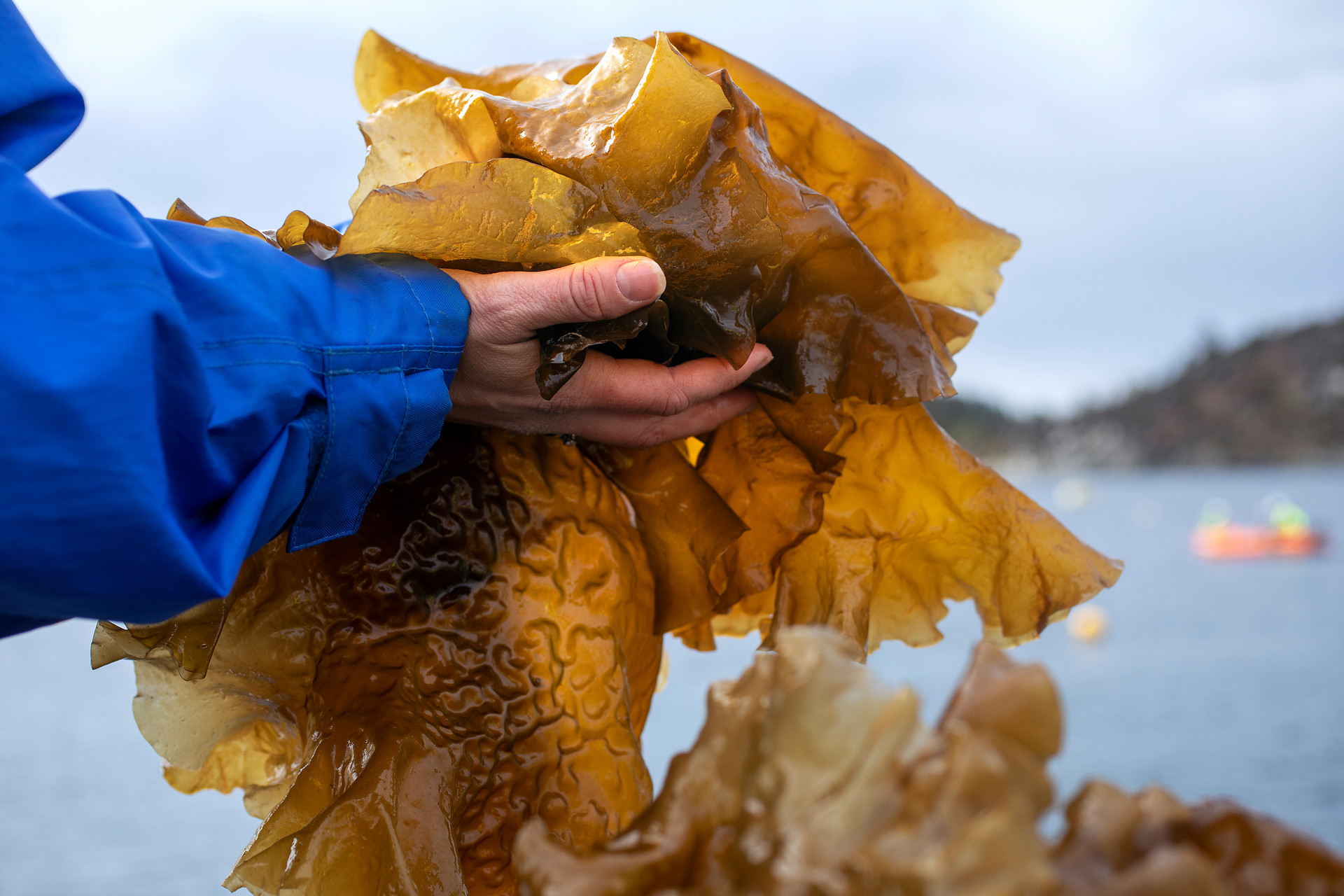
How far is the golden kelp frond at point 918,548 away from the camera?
0.89 metres

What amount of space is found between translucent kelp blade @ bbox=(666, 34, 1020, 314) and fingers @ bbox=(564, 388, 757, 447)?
0.71ft

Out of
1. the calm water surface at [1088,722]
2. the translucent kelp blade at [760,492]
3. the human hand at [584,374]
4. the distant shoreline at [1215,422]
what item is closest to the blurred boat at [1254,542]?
the calm water surface at [1088,722]

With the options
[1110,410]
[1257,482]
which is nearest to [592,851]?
[1110,410]

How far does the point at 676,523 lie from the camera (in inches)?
36.0

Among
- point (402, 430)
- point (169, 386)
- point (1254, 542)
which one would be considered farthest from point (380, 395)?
point (1254, 542)

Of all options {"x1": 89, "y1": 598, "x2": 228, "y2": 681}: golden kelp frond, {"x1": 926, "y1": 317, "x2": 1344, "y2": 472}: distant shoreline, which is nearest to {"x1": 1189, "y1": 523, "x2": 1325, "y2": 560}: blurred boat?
{"x1": 926, "y1": 317, "x2": 1344, "y2": 472}: distant shoreline

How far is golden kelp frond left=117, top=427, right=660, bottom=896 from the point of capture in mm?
789

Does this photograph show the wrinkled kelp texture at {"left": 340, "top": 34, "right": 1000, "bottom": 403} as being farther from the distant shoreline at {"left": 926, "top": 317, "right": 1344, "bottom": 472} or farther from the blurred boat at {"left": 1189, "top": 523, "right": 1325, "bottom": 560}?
the distant shoreline at {"left": 926, "top": 317, "right": 1344, "bottom": 472}

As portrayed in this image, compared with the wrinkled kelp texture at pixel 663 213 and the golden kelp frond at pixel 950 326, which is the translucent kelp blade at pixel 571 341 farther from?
the golden kelp frond at pixel 950 326

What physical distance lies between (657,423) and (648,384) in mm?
65

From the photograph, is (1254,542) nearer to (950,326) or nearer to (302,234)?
(950,326)

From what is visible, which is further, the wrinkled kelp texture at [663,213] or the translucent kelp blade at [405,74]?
the translucent kelp blade at [405,74]

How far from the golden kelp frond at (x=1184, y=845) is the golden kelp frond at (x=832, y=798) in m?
0.03

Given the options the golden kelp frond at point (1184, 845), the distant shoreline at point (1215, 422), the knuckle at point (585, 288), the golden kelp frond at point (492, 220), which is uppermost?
the golden kelp frond at point (492, 220)
